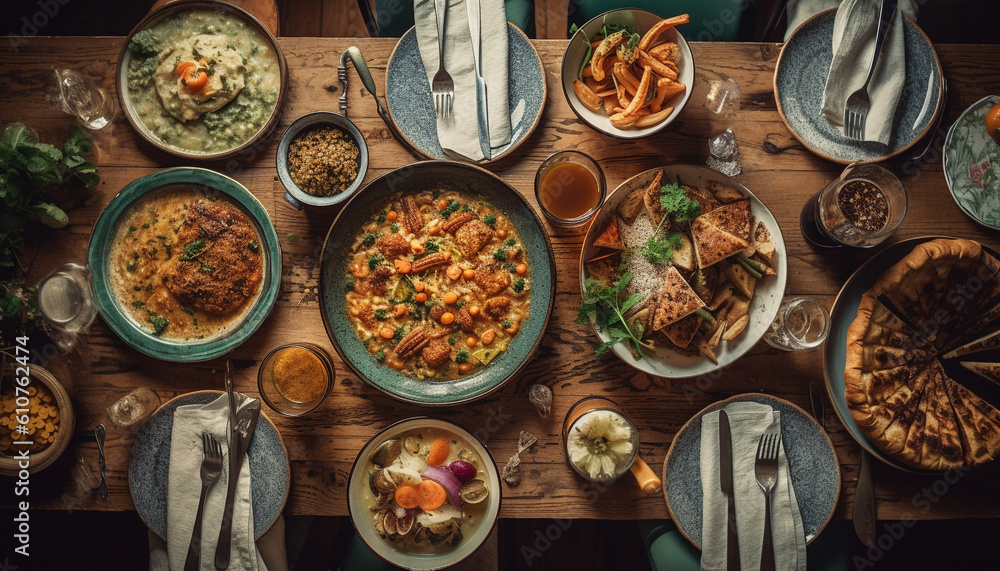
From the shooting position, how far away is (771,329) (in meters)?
2.87

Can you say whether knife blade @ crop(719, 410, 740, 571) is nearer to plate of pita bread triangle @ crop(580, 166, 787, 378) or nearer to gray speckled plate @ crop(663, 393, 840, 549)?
gray speckled plate @ crop(663, 393, 840, 549)

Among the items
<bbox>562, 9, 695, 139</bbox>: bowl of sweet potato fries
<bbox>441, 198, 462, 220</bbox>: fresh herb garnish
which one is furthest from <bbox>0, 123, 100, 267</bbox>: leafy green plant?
<bbox>562, 9, 695, 139</bbox>: bowl of sweet potato fries

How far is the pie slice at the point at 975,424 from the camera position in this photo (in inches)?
108

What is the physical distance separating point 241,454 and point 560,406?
5.74 feet

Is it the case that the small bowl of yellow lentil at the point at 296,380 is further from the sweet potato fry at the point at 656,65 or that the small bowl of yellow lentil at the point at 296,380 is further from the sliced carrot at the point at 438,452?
the sweet potato fry at the point at 656,65

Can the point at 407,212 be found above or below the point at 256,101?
below

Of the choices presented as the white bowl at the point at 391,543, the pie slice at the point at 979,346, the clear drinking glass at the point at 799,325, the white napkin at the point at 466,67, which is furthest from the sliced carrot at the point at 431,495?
the pie slice at the point at 979,346

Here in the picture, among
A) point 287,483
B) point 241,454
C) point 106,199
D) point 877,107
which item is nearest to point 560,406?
point 287,483

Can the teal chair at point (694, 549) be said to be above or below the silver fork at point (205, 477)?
below

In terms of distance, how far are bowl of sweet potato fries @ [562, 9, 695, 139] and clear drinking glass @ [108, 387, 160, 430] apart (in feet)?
9.17

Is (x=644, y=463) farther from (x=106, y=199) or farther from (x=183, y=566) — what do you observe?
(x=106, y=199)

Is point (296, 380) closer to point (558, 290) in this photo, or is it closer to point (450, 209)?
point (450, 209)

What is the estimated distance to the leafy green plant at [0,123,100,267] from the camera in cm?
280

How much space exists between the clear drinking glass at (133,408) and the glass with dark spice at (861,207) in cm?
376
